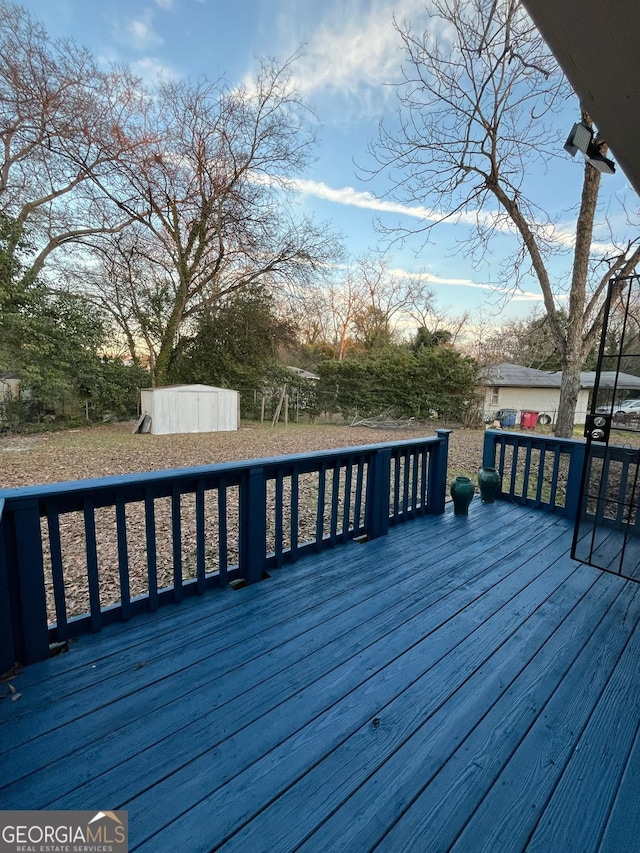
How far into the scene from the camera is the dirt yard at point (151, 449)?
5.78m

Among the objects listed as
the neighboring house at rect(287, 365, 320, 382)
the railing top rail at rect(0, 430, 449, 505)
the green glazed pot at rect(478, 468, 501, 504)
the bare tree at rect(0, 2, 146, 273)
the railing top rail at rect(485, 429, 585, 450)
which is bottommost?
the green glazed pot at rect(478, 468, 501, 504)

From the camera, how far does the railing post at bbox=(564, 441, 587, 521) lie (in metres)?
3.44

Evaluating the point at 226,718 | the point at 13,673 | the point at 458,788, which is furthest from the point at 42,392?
the point at 458,788

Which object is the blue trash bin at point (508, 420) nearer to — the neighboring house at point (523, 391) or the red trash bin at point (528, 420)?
the red trash bin at point (528, 420)

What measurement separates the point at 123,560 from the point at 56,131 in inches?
455

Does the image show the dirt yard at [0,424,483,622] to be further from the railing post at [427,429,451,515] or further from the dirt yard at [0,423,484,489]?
the railing post at [427,429,451,515]

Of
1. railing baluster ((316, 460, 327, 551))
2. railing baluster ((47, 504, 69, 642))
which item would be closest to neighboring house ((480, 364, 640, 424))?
railing baluster ((316, 460, 327, 551))

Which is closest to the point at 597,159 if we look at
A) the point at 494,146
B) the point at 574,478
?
the point at 574,478

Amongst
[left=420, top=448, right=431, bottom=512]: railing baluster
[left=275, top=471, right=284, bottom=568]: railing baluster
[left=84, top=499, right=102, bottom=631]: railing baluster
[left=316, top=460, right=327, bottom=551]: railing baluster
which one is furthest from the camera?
[left=420, top=448, right=431, bottom=512]: railing baluster

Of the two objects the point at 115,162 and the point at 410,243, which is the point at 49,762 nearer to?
the point at 410,243

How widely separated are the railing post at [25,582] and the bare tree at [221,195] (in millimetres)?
11912

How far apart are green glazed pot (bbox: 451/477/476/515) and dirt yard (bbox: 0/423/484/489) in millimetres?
2441

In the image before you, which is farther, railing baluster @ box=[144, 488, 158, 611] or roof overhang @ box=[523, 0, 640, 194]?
railing baluster @ box=[144, 488, 158, 611]

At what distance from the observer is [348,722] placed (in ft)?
4.53
